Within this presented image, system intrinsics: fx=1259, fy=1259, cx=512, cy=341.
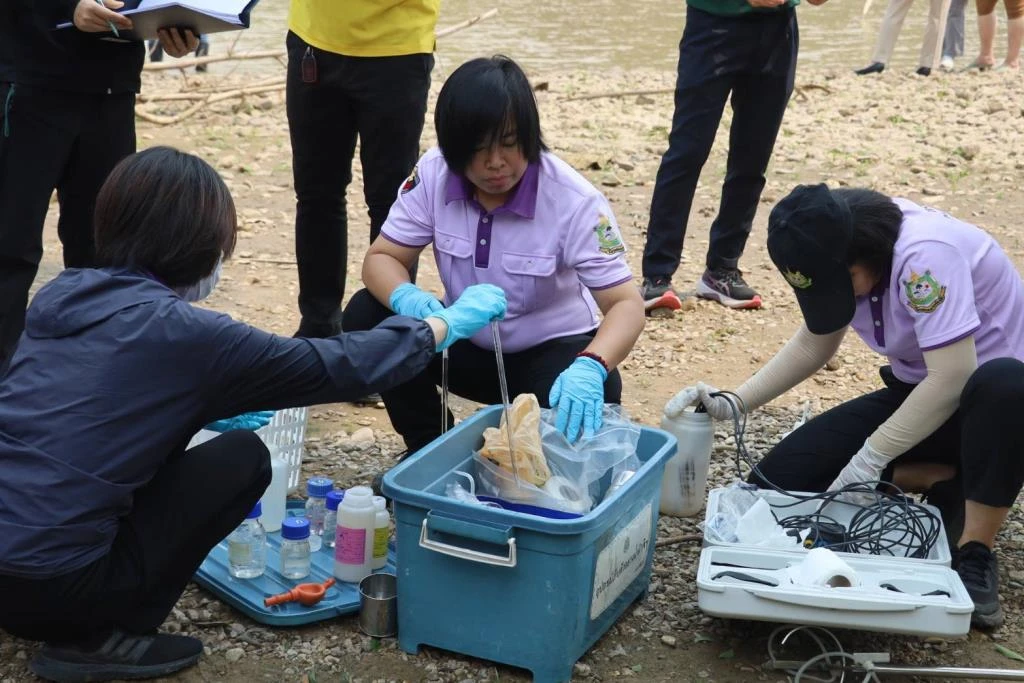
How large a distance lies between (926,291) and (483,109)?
110 cm

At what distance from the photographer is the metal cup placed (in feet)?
9.22

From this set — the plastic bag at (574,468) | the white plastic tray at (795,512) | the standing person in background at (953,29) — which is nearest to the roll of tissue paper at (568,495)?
the plastic bag at (574,468)

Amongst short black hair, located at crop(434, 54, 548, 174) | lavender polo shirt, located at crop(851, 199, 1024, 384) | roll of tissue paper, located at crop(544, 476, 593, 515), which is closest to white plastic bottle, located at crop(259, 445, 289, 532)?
roll of tissue paper, located at crop(544, 476, 593, 515)

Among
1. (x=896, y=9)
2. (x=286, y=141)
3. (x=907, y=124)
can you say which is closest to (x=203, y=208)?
(x=286, y=141)

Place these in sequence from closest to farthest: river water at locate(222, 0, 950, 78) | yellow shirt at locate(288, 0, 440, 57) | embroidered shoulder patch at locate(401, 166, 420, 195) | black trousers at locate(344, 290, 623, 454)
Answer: black trousers at locate(344, 290, 623, 454), embroidered shoulder patch at locate(401, 166, 420, 195), yellow shirt at locate(288, 0, 440, 57), river water at locate(222, 0, 950, 78)

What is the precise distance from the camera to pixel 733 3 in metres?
4.93

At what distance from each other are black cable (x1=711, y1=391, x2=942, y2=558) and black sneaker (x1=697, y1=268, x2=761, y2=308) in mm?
2192

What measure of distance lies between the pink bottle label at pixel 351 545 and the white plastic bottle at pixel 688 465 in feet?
3.02

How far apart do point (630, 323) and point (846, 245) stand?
0.56m

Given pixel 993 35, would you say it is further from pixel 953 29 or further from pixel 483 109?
pixel 483 109

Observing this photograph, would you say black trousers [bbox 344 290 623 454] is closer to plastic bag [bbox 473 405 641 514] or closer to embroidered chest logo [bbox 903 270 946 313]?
plastic bag [bbox 473 405 641 514]

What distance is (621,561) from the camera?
9.16 ft

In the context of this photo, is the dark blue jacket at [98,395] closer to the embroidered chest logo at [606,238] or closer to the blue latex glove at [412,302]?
the blue latex glove at [412,302]

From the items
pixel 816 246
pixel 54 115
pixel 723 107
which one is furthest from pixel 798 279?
pixel 723 107
